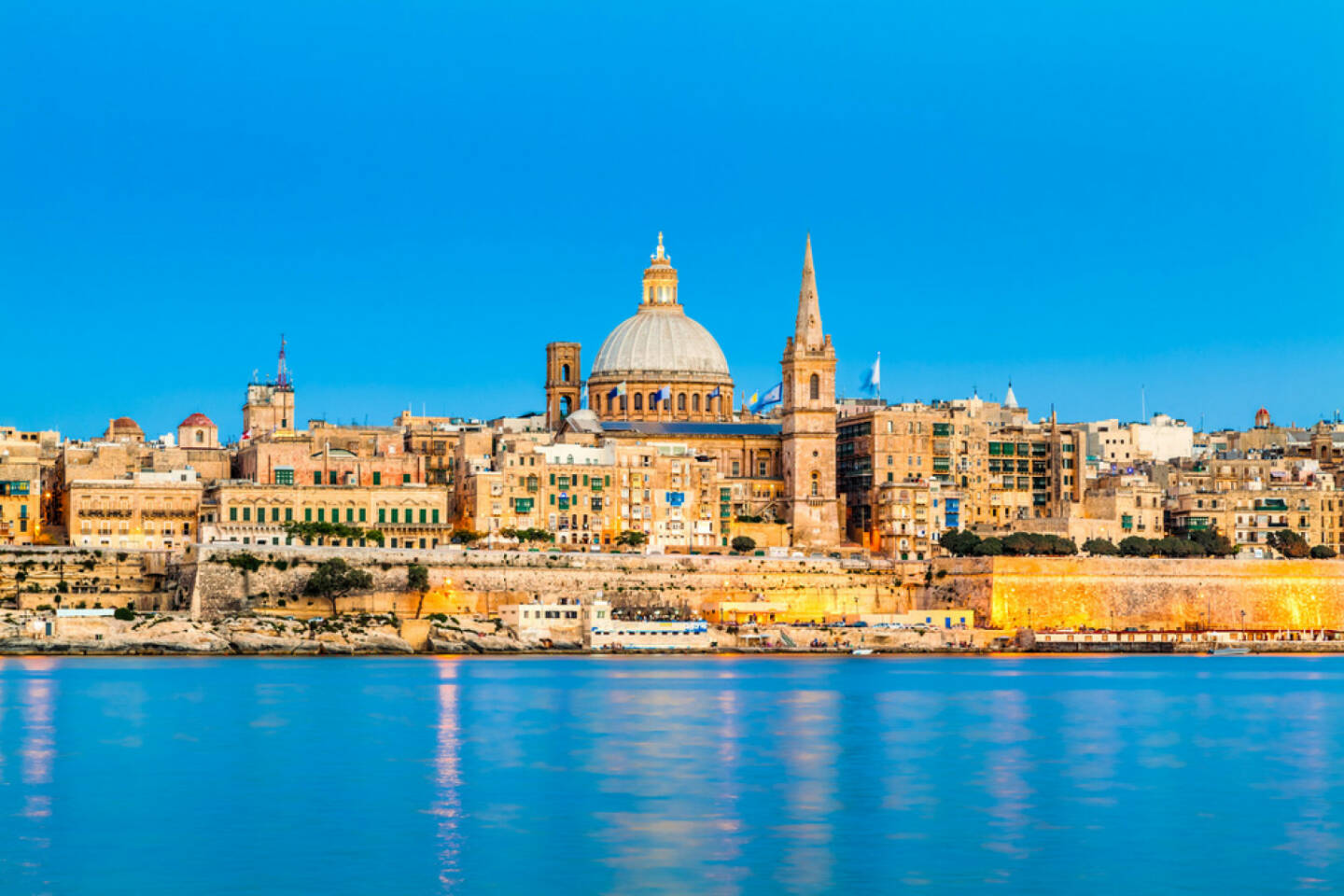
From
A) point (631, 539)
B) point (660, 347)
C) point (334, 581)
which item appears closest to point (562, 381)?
point (660, 347)

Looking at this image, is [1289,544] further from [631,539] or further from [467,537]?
[467,537]

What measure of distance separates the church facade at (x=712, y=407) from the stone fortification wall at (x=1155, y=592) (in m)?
9.34

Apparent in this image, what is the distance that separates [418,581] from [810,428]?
20.6 m

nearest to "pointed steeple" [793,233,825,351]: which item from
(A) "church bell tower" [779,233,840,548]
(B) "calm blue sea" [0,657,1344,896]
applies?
(A) "church bell tower" [779,233,840,548]

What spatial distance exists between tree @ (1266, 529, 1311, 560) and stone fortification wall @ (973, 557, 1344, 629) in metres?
5.16

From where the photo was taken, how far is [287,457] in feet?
260

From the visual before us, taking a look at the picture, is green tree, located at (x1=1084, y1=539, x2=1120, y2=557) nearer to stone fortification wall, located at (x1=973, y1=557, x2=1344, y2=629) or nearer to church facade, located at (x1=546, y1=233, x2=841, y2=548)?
stone fortification wall, located at (x1=973, y1=557, x2=1344, y2=629)

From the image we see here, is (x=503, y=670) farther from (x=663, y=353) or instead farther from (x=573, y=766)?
(x=663, y=353)

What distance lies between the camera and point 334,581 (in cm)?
6850

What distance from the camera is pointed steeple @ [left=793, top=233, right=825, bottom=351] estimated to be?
3349 inches

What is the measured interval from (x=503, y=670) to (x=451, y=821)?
32.8 m

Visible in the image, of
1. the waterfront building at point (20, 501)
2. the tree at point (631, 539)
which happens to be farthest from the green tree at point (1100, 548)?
the waterfront building at point (20, 501)

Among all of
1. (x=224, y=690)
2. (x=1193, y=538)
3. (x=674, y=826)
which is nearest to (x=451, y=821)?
(x=674, y=826)

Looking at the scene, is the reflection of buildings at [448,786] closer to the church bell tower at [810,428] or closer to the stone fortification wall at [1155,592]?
the stone fortification wall at [1155,592]
